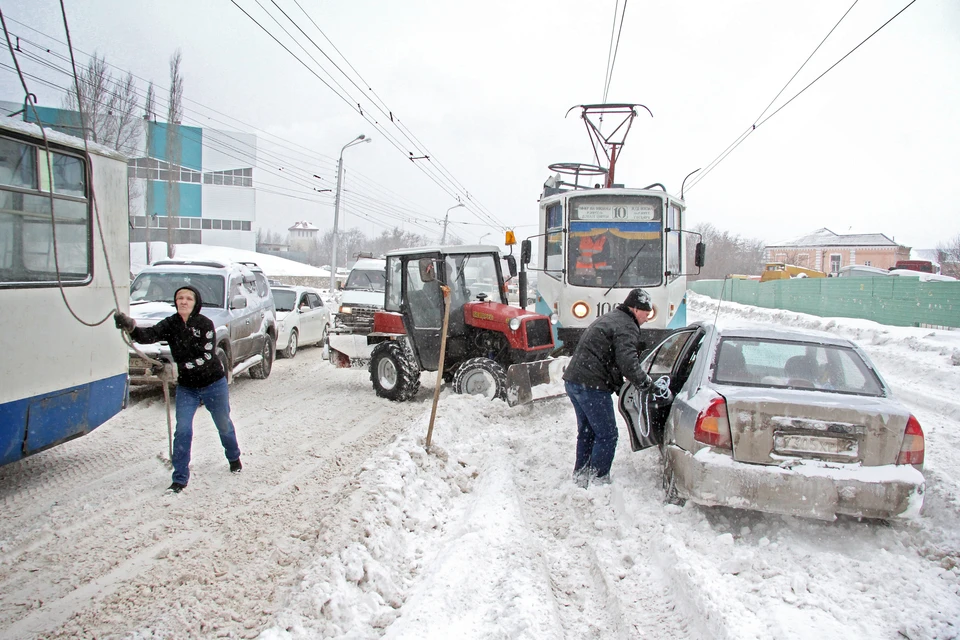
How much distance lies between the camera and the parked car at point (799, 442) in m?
4.00

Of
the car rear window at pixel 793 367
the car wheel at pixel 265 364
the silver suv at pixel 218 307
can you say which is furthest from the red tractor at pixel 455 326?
the car rear window at pixel 793 367

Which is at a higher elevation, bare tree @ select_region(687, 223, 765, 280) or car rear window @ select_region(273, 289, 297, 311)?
bare tree @ select_region(687, 223, 765, 280)

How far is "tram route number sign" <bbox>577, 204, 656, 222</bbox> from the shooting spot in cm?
1024

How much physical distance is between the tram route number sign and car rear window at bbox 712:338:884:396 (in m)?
5.70

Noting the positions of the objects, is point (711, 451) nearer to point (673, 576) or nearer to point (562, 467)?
point (673, 576)

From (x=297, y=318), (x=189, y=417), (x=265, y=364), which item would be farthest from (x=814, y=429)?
(x=297, y=318)

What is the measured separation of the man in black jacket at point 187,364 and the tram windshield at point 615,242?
6.49 m

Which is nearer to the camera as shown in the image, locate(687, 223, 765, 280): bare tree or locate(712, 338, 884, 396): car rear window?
locate(712, 338, 884, 396): car rear window

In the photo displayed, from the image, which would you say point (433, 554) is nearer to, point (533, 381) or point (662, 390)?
point (662, 390)

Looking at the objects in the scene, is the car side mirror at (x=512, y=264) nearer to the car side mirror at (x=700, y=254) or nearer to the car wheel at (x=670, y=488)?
the car side mirror at (x=700, y=254)

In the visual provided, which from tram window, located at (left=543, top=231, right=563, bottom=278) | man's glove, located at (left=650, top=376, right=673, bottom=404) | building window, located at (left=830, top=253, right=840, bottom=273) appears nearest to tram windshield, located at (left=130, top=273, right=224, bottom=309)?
tram window, located at (left=543, top=231, right=563, bottom=278)

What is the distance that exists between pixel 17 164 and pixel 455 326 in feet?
18.5

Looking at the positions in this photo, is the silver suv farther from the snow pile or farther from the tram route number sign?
the tram route number sign

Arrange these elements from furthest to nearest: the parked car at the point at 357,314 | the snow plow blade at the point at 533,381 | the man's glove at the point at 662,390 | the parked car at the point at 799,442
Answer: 1. the parked car at the point at 357,314
2. the snow plow blade at the point at 533,381
3. the man's glove at the point at 662,390
4. the parked car at the point at 799,442
